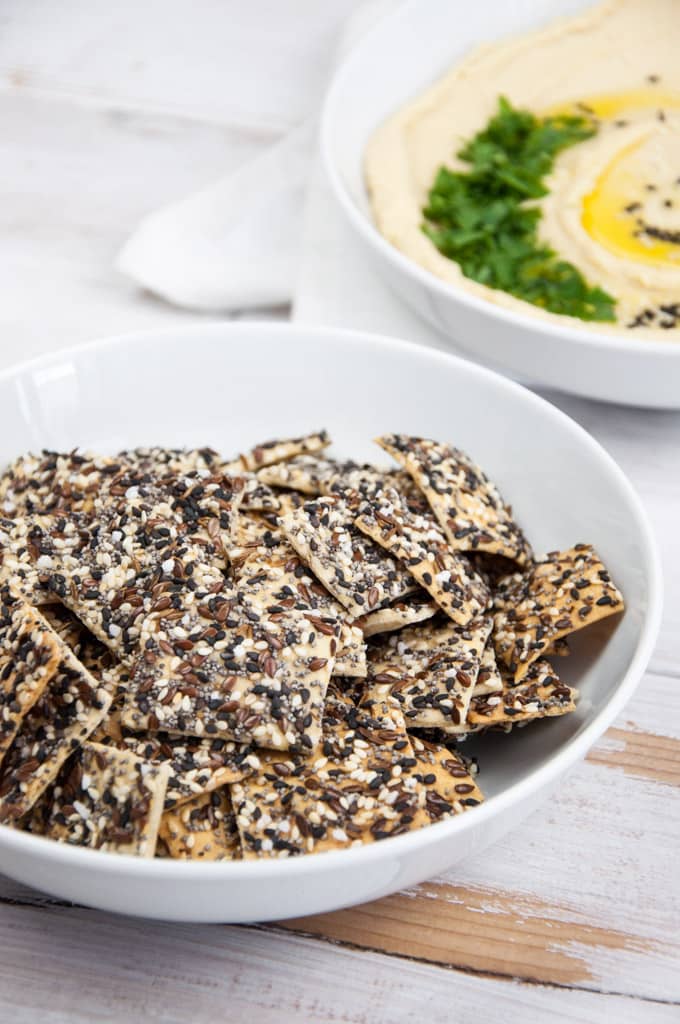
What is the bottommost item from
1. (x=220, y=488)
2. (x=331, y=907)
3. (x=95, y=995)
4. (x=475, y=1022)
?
(x=95, y=995)

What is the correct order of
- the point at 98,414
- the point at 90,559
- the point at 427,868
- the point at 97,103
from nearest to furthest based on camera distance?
1. the point at 427,868
2. the point at 90,559
3. the point at 98,414
4. the point at 97,103

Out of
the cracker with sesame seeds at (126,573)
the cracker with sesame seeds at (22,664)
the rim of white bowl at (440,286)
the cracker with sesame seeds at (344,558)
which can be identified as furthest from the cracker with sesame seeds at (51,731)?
the rim of white bowl at (440,286)

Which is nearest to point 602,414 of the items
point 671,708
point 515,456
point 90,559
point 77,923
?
point 515,456

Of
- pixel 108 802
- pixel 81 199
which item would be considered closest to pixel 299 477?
pixel 108 802

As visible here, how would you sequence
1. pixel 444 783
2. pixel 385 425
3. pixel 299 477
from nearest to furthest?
pixel 444 783
pixel 299 477
pixel 385 425

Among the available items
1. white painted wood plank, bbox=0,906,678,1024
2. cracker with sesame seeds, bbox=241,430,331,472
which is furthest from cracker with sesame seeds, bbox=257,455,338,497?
white painted wood plank, bbox=0,906,678,1024

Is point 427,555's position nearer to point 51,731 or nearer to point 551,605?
point 551,605

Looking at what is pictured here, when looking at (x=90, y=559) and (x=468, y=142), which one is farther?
(x=468, y=142)

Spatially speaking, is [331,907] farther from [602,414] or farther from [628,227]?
[628,227]
